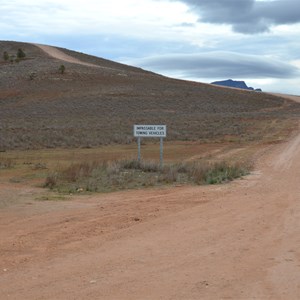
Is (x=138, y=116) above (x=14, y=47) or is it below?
below

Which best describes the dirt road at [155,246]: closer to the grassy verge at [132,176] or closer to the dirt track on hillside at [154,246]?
the dirt track on hillside at [154,246]

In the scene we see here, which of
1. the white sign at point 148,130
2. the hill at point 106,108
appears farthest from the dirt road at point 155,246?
the hill at point 106,108

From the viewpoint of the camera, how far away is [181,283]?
680 centimetres

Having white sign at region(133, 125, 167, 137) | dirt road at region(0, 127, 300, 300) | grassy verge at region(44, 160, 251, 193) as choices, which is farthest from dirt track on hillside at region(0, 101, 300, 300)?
white sign at region(133, 125, 167, 137)

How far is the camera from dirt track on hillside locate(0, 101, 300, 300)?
6.68 m

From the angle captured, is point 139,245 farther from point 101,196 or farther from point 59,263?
point 101,196

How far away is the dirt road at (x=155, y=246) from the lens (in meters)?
6.67

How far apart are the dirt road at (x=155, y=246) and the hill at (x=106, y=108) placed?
21.6 meters

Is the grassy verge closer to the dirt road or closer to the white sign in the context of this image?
the white sign

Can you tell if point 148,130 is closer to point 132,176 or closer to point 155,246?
point 132,176

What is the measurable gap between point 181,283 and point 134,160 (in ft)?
45.0

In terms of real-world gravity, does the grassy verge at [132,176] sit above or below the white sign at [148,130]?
below

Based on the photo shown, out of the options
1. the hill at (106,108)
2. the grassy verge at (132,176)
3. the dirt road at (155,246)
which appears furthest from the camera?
the hill at (106,108)

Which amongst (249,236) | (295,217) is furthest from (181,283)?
(295,217)
